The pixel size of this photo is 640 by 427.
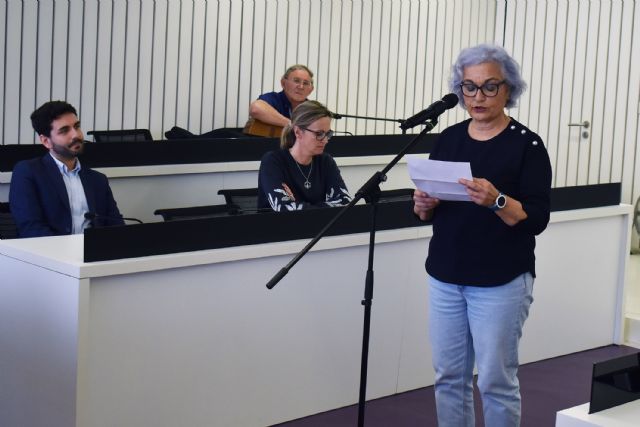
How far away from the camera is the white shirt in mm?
4453

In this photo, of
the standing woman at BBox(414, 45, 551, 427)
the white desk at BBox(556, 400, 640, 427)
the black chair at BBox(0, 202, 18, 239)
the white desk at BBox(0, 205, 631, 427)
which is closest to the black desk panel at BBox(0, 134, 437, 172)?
the black chair at BBox(0, 202, 18, 239)

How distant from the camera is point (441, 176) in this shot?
2773 mm

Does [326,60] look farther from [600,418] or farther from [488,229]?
[600,418]

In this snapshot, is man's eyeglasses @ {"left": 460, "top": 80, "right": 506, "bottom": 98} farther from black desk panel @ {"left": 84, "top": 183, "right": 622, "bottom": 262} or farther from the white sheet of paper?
black desk panel @ {"left": 84, "top": 183, "right": 622, "bottom": 262}

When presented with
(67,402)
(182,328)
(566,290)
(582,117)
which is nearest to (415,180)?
(182,328)

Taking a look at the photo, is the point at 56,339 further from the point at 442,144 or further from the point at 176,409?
the point at 442,144

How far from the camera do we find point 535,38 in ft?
28.5

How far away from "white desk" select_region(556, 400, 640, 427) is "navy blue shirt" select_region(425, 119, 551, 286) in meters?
0.61

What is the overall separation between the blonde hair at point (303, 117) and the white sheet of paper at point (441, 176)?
5.78 feet

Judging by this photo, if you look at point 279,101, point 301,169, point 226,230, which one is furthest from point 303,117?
point 279,101

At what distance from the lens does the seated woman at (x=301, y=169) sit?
4.50 metres

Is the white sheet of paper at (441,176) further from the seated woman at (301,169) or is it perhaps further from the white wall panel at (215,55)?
the white wall panel at (215,55)

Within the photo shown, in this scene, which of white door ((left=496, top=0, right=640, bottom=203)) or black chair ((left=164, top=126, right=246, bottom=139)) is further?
white door ((left=496, top=0, right=640, bottom=203))

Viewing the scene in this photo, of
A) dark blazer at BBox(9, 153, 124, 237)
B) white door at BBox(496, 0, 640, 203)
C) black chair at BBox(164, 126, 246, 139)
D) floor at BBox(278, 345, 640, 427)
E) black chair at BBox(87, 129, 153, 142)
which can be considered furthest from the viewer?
white door at BBox(496, 0, 640, 203)
